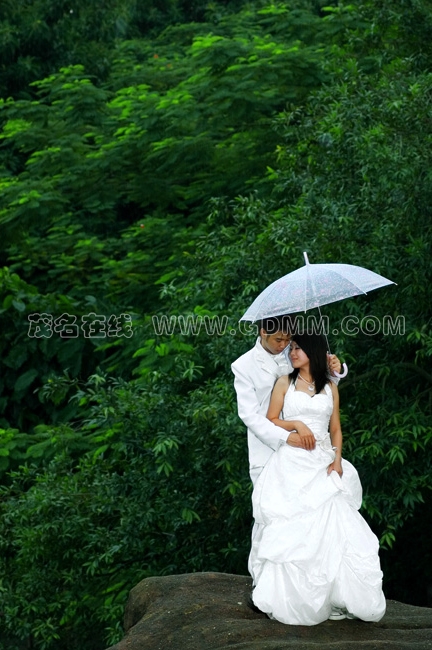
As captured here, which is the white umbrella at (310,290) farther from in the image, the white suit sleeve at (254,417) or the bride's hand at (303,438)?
the bride's hand at (303,438)

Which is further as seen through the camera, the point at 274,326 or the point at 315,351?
the point at 274,326

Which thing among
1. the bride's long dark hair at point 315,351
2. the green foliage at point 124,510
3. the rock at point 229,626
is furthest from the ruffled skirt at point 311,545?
the green foliage at point 124,510

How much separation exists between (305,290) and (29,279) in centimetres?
831

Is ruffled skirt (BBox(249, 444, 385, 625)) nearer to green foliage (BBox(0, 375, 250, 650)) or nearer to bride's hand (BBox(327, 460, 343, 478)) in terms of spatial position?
bride's hand (BBox(327, 460, 343, 478))

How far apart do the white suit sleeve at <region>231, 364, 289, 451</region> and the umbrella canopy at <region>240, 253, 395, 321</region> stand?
352 mm

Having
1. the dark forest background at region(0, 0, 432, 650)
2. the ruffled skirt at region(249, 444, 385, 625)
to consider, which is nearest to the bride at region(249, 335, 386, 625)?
the ruffled skirt at region(249, 444, 385, 625)

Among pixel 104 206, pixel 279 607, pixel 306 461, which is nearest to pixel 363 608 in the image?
pixel 279 607

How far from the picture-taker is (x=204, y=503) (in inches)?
330

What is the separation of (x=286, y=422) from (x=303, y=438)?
5.2 inches

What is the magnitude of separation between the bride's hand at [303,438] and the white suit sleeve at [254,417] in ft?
0.13

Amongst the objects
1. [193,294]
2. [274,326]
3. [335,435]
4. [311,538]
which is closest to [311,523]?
[311,538]

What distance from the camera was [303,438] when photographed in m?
5.61

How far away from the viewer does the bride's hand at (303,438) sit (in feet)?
18.4

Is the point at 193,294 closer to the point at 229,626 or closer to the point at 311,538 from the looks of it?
the point at 311,538
